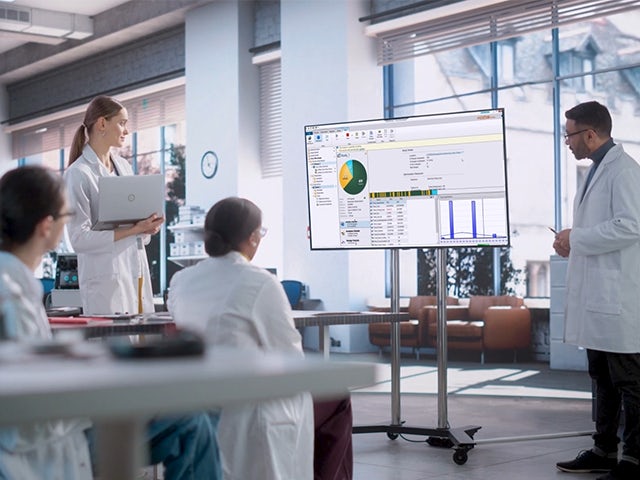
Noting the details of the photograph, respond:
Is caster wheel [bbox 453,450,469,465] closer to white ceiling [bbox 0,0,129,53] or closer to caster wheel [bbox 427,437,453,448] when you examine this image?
caster wheel [bbox 427,437,453,448]

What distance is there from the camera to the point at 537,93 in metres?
9.49

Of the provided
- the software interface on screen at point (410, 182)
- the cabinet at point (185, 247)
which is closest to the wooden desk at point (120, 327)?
the software interface on screen at point (410, 182)

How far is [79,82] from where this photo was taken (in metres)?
14.4

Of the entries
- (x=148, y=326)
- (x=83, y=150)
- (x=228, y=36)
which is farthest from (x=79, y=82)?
(x=148, y=326)

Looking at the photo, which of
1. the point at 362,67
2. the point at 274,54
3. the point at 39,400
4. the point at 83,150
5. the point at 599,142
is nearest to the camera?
the point at 39,400

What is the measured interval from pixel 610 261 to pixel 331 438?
1.35 meters

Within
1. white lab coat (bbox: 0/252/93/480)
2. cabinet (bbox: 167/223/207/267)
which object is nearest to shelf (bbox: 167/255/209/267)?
cabinet (bbox: 167/223/207/267)

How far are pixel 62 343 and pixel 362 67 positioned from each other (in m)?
8.94

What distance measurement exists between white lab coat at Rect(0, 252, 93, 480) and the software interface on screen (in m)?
2.67

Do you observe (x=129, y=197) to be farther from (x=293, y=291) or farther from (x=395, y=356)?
(x=293, y=291)

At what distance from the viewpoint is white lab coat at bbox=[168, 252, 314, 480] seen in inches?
95.4

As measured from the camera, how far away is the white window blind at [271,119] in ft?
36.1

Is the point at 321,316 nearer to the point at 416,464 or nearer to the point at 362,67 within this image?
the point at 416,464

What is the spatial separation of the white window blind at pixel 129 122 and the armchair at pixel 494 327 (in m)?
5.00
